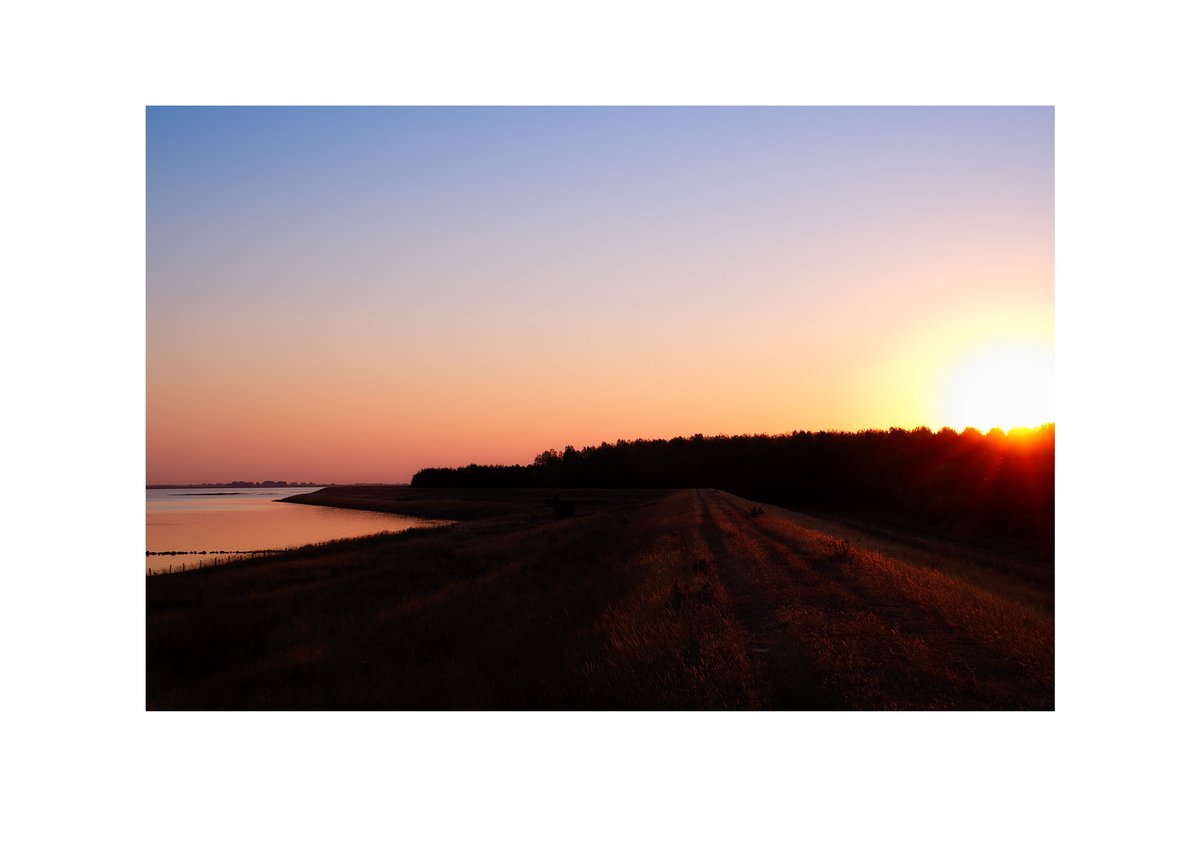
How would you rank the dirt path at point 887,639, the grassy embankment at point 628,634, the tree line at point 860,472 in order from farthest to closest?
the tree line at point 860,472, the grassy embankment at point 628,634, the dirt path at point 887,639

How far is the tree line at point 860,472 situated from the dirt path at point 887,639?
13176 mm

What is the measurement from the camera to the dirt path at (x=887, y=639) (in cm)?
940

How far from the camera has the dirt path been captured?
940cm

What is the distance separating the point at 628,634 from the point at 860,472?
367 ft

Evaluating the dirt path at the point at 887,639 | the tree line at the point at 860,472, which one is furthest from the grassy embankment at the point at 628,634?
the tree line at the point at 860,472

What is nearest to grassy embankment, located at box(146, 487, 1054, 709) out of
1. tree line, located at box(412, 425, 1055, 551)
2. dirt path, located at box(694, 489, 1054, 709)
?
dirt path, located at box(694, 489, 1054, 709)

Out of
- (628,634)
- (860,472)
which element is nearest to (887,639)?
(628,634)

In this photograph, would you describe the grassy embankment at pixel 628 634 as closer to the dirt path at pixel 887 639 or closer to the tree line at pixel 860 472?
the dirt path at pixel 887 639

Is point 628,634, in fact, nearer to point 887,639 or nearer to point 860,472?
point 887,639

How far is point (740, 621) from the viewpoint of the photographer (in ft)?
44.4
